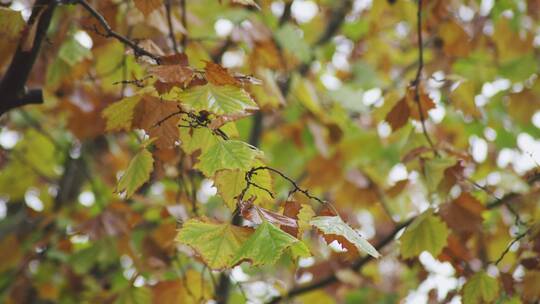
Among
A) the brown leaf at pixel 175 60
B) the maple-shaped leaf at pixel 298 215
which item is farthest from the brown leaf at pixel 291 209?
the brown leaf at pixel 175 60

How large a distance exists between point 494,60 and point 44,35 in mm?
2433

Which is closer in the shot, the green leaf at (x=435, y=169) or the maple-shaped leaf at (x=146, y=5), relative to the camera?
the maple-shaped leaf at (x=146, y=5)

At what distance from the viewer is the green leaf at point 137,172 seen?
4.21 feet

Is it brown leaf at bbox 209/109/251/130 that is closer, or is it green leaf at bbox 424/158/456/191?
brown leaf at bbox 209/109/251/130

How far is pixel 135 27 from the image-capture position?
2.12m

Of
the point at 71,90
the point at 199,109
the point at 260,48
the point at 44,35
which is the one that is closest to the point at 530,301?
the point at 199,109

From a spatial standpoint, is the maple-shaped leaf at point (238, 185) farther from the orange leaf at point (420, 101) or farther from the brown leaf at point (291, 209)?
the orange leaf at point (420, 101)

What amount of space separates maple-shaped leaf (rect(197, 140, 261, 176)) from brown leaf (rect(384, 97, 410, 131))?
835 millimetres

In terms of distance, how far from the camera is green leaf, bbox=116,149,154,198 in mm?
1283

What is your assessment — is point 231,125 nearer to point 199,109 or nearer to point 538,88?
point 199,109

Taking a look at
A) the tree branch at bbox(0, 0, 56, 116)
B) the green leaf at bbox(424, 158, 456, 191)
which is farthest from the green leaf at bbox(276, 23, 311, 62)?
the tree branch at bbox(0, 0, 56, 116)

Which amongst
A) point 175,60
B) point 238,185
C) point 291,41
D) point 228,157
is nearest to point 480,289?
point 238,185

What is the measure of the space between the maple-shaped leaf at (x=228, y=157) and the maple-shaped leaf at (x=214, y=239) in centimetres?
11

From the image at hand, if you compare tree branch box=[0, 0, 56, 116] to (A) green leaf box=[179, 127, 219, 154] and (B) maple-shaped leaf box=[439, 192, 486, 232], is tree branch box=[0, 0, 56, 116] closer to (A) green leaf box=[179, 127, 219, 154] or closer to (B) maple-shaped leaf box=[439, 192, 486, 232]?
(A) green leaf box=[179, 127, 219, 154]
